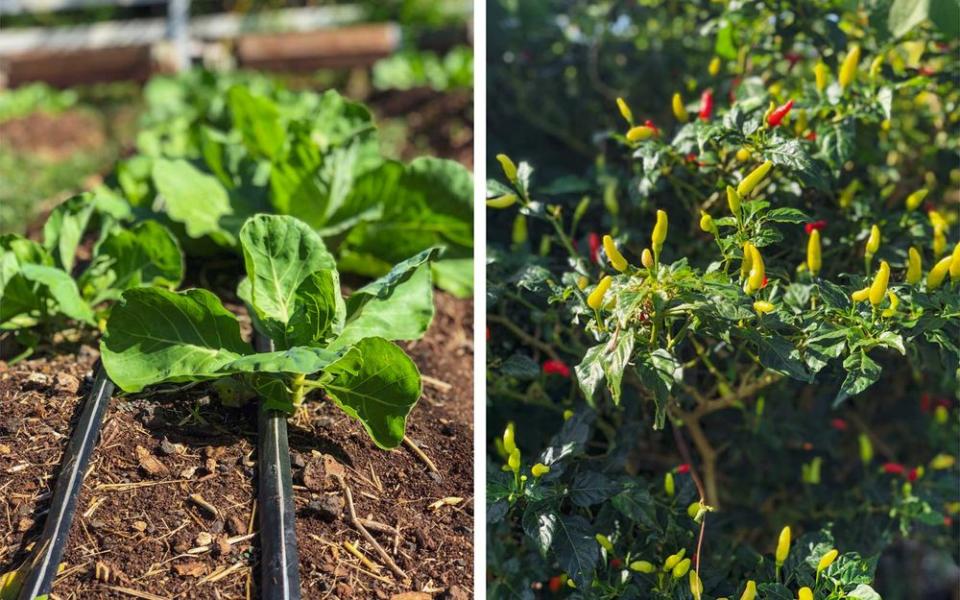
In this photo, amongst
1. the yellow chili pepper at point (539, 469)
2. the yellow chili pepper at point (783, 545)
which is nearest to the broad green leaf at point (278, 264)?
the yellow chili pepper at point (539, 469)

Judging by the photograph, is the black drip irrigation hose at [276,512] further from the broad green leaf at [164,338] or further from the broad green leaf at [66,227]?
the broad green leaf at [66,227]

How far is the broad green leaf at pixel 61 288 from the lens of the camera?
2.04m

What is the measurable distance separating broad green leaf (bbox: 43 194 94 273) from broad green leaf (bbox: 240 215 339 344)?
63 cm

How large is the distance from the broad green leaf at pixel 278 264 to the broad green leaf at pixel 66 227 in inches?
25.0

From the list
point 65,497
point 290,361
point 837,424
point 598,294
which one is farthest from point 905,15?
point 65,497

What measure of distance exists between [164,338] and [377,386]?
40 centimetres

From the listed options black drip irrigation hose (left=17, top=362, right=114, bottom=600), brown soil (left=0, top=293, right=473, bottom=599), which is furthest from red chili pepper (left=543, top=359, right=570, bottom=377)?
black drip irrigation hose (left=17, top=362, right=114, bottom=600)

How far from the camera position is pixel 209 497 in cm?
164

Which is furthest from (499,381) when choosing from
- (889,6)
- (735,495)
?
(889,6)

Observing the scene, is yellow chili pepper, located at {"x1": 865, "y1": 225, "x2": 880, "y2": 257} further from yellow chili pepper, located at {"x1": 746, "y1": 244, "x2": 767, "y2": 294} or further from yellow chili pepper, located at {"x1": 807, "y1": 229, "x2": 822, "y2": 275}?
yellow chili pepper, located at {"x1": 746, "y1": 244, "x2": 767, "y2": 294}

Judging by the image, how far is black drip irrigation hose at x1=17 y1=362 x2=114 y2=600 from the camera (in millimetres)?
1480

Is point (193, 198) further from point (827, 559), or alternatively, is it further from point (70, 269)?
point (827, 559)

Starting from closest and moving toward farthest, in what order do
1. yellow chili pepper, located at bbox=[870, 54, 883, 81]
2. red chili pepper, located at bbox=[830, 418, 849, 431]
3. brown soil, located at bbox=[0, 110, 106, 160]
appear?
yellow chili pepper, located at bbox=[870, 54, 883, 81] → red chili pepper, located at bbox=[830, 418, 849, 431] → brown soil, located at bbox=[0, 110, 106, 160]

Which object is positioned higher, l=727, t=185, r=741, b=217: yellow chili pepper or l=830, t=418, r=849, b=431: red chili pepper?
l=727, t=185, r=741, b=217: yellow chili pepper
